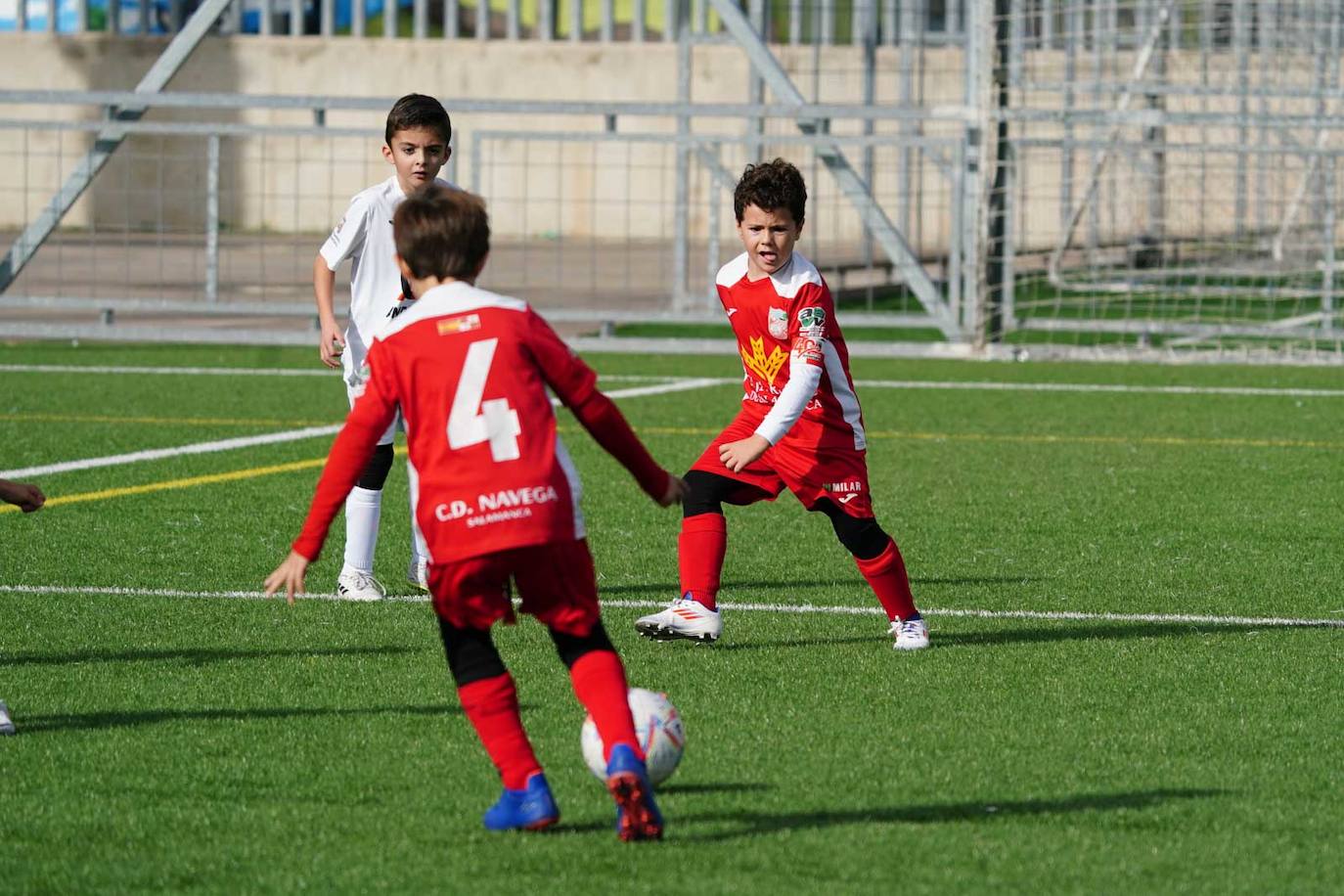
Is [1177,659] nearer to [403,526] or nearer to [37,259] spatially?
[403,526]

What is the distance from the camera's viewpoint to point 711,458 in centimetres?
642

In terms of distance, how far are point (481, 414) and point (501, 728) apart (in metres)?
0.60

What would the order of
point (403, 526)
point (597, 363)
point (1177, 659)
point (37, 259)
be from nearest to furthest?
point (1177, 659), point (403, 526), point (597, 363), point (37, 259)

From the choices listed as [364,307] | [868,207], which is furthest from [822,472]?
[868,207]

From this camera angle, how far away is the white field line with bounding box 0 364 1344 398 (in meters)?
13.7

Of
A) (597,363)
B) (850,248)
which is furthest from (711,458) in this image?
(850,248)

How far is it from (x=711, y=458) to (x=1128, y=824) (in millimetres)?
2414

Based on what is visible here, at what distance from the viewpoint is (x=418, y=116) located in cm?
677

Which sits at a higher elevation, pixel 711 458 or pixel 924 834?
pixel 711 458

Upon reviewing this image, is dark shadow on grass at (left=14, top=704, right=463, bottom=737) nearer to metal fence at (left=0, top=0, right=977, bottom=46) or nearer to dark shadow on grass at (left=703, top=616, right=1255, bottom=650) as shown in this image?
dark shadow on grass at (left=703, top=616, right=1255, bottom=650)

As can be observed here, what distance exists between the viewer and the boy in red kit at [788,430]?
5961 millimetres

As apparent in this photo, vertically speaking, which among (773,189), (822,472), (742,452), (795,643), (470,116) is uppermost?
A: (470,116)

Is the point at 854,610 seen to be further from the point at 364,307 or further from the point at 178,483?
the point at 178,483

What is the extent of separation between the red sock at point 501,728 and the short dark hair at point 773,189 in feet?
6.95
